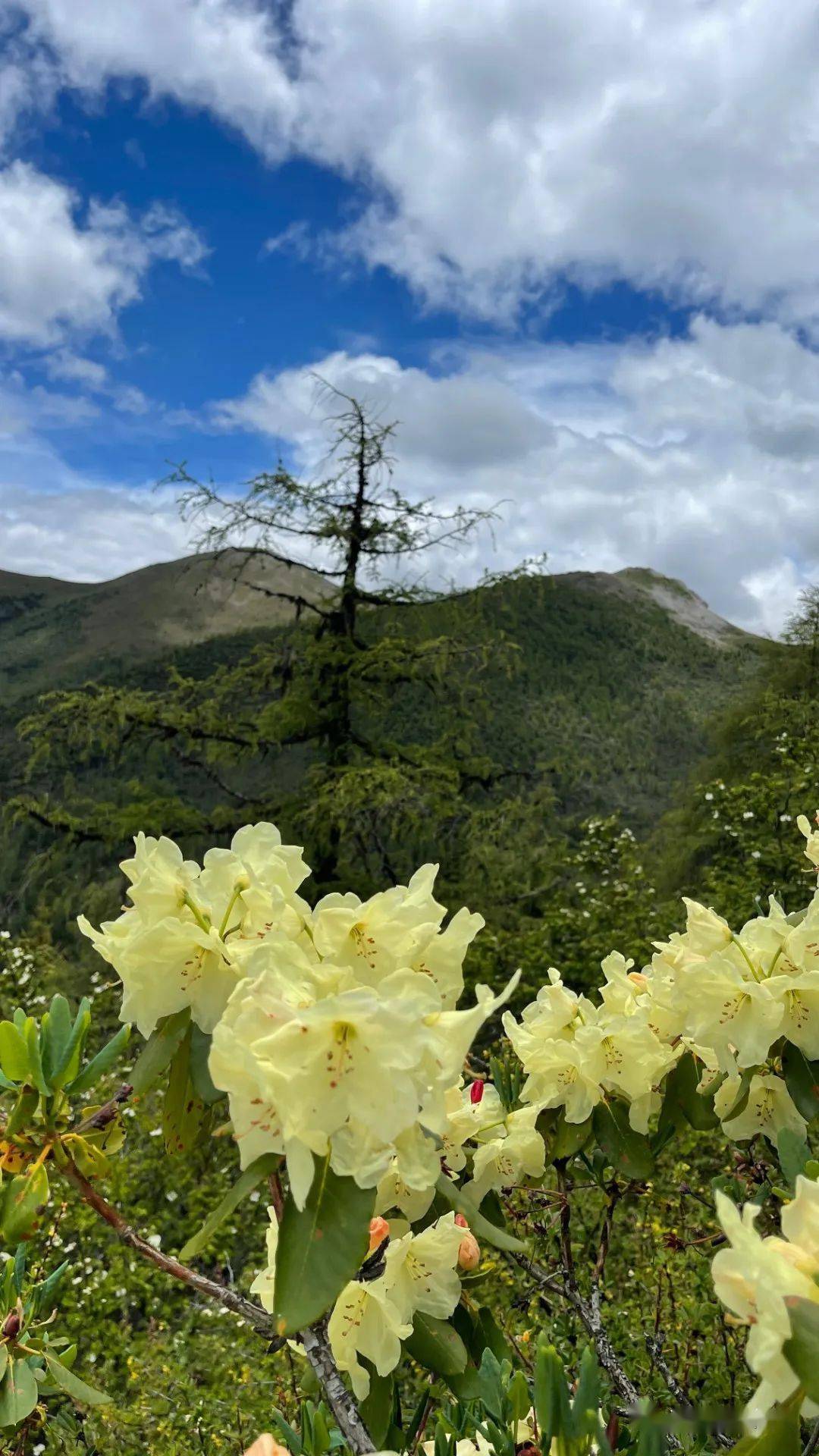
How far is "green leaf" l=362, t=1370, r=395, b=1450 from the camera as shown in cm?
99

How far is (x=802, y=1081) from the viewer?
4.04 feet

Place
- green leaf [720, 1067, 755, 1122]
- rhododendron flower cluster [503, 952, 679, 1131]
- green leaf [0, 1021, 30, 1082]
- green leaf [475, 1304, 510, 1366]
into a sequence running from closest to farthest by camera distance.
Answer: green leaf [0, 1021, 30, 1082] → green leaf [475, 1304, 510, 1366] → green leaf [720, 1067, 755, 1122] → rhododendron flower cluster [503, 952, 679, 1131]

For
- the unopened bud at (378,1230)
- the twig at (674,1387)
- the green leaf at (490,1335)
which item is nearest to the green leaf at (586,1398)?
the unopened bud at (378,1230)

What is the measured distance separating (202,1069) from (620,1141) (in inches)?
31.7

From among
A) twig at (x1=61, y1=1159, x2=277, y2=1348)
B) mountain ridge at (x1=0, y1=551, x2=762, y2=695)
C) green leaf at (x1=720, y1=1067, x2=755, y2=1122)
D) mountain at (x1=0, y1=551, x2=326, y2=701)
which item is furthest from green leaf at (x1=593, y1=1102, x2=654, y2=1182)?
mountain at (x1=0, y1=551, x2=326, y2=701)

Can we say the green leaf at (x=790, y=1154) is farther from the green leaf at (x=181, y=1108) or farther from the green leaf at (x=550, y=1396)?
the green leaf at (x=181, y=1108)

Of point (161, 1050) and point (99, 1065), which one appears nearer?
point (161, 1050)

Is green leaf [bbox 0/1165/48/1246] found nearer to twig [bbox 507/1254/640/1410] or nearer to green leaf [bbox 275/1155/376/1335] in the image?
green leaf [bbox 275/1155/376/1335]

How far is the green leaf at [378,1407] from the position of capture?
99 cm

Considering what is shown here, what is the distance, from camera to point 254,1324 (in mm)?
984

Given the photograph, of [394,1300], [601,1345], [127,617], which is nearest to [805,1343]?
[394,1300]

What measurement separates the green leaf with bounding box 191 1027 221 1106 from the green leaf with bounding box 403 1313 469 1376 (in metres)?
0.36

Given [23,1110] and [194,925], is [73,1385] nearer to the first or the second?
[23,1110]

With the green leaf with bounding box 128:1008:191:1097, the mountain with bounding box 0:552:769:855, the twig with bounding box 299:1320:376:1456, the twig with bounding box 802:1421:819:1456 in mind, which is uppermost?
the mountain with bounding box 0:552:769:855
